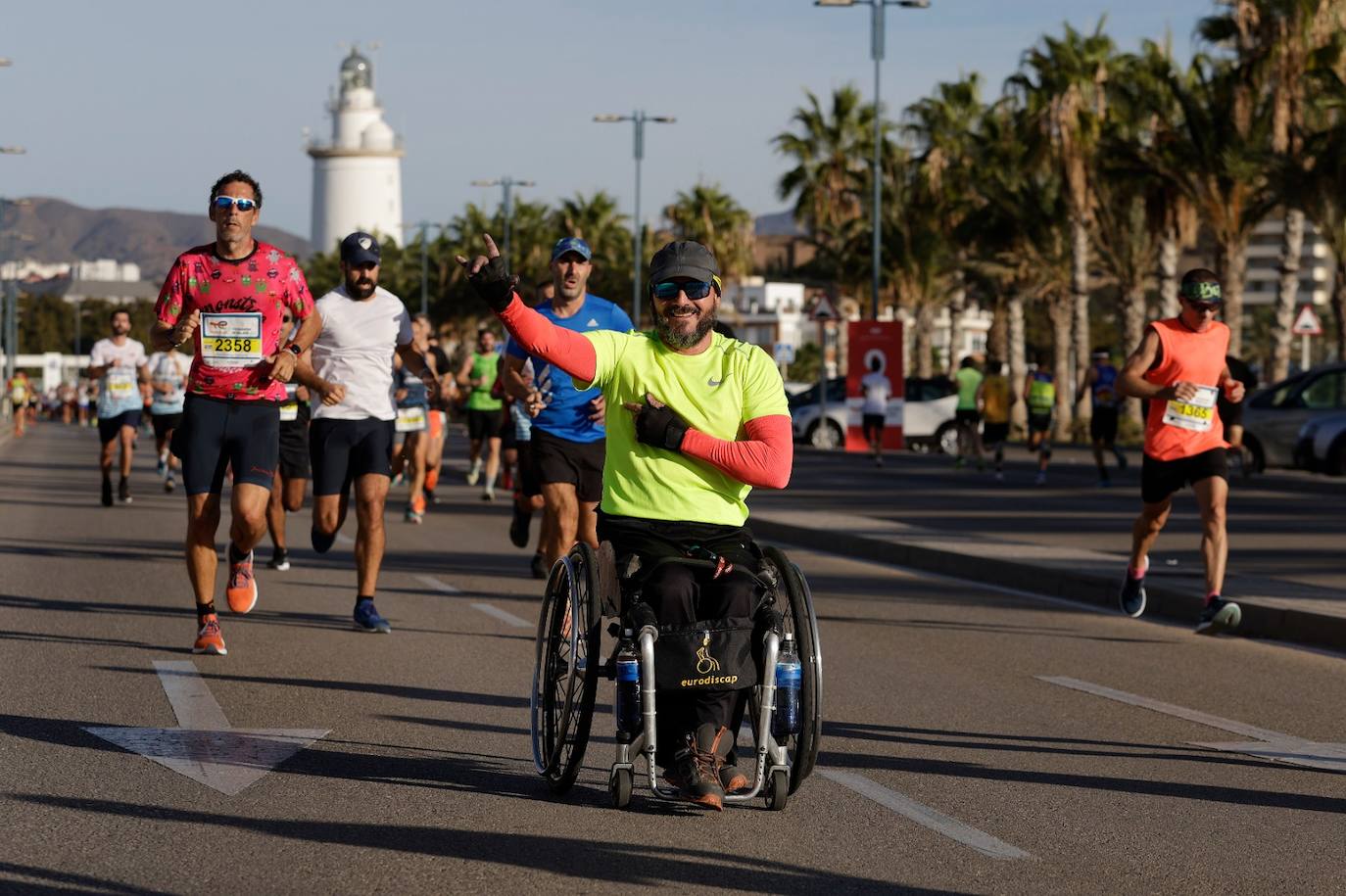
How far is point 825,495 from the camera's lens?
26.0 metres

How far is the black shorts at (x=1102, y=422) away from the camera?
2788 cm

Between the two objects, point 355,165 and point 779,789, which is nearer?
point 779,789

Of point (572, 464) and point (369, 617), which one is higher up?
point (572, 464)

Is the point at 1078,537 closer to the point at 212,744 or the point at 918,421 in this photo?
the point at 212,744

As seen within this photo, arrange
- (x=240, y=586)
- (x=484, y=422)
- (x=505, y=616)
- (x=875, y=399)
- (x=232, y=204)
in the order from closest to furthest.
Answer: (x=232, y=204), (x=240, y=586), (x=505, y=616), (x=484, y=422), (x=875, y=399)

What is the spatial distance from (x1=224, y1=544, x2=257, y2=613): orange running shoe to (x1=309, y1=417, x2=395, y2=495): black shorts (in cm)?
68

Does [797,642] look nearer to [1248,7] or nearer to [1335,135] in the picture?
[1335,135]

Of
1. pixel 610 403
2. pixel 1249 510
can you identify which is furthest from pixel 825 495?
pixel 610 403

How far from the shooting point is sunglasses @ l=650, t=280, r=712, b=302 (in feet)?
21.5

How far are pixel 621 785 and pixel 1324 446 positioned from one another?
2387 cm

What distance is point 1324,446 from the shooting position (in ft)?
93.4

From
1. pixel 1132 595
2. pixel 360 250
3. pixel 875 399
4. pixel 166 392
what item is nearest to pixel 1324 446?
pixel 875 399

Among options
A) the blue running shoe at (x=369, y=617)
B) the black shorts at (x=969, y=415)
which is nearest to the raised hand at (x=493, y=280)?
the blue running shoe at (x=369, y=617)

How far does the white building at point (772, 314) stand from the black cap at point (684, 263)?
150733mm
